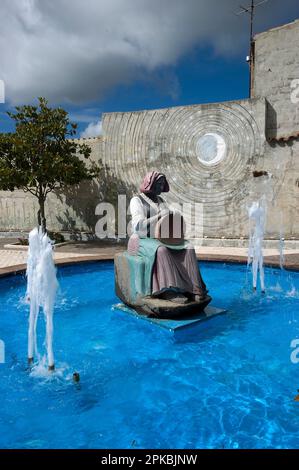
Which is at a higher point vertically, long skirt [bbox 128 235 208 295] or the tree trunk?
the tree trunk

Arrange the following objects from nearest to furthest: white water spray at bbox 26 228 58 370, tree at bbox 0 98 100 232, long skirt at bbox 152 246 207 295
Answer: white water spray at bbox 26 228 58 370, long skirt at bbox 152 246 207 295, tree at bbox 0 98 100 232

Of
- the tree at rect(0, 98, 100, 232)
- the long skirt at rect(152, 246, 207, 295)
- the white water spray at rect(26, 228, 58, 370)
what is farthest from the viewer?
the tree at rect(0, 98, 100, 232)

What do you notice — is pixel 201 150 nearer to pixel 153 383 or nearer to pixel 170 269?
pixel 170 269

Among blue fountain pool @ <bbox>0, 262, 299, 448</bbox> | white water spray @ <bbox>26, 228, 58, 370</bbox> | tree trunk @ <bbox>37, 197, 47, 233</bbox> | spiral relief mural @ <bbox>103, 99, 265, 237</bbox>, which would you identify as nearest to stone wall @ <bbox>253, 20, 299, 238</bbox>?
spiral relief mural @ <bbox>103, 99, 265, 237</bbox>

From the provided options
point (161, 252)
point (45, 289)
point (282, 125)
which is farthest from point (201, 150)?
point (45, 289)

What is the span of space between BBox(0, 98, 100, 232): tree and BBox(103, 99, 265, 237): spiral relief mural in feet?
5.92

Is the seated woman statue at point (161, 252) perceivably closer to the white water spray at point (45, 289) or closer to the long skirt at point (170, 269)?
the long skirt at point (170, 269)

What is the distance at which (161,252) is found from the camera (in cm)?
439

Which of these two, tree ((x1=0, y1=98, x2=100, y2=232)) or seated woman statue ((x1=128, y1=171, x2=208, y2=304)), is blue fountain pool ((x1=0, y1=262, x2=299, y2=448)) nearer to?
seated woman statue ((x1=128, y1=171, x2=208, y2=304))

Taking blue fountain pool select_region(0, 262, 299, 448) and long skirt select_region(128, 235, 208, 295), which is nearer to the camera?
blue fountain pool select_region(0, 262, 299, 448)

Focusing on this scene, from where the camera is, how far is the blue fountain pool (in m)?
2.51

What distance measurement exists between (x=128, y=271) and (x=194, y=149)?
6.91 metres

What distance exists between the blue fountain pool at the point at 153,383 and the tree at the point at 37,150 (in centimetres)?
539

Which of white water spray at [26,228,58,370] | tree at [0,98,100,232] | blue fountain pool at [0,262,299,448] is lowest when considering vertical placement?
blue fountain pool at [0,262,299,448]
